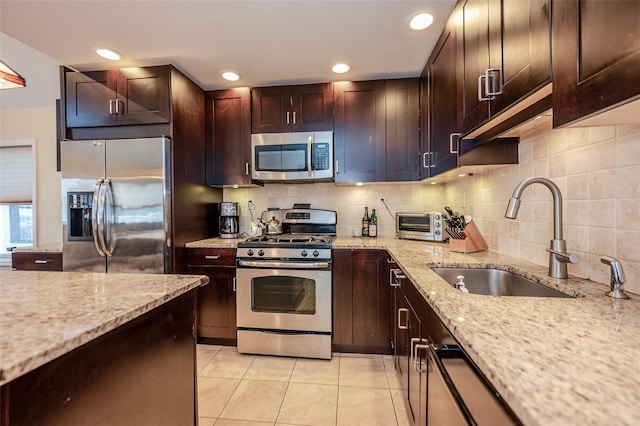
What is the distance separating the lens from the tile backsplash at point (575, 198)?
955mm

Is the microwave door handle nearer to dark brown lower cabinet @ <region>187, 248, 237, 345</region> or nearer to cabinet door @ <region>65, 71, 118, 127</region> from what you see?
dark brown lower cabinet @ <region>187, 248, 237, 345</region>

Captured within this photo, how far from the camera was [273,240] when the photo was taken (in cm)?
244

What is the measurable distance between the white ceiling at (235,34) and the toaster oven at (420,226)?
1.26 m

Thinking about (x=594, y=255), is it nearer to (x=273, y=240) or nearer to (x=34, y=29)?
(x=273, y=240)

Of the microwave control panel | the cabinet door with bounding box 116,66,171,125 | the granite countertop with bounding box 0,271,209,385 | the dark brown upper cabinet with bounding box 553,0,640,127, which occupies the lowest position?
the granite countertop with bounding box 0,271,209,385

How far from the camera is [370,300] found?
7.45ft

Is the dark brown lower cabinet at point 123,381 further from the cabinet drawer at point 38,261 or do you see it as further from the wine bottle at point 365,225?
the cabinet drawer at point 38,261

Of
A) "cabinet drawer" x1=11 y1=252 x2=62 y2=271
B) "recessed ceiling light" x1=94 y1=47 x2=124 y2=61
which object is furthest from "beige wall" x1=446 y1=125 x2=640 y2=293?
"cabinet drawer" x1=11 y1=252 x2=62 y2=271

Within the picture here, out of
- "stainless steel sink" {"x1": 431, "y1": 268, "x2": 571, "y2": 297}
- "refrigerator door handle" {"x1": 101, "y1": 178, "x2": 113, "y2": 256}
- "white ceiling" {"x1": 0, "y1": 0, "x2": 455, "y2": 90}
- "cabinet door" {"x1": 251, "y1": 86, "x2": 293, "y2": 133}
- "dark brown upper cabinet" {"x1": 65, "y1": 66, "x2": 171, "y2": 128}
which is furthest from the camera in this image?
"cabinet door" {"x1": 251, "y1": 86, "x2": 293, "y2": 133}

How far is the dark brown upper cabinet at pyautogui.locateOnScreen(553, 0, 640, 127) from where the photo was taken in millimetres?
572

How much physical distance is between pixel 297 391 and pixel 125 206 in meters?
1.89

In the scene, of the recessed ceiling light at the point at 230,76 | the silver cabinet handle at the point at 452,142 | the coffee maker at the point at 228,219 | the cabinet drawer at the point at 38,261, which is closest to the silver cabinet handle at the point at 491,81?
the silver cabinet handle at the point at 452,142

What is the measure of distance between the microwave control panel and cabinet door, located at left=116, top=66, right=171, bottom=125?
1245 mm

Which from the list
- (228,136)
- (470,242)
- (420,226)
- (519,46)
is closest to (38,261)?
(228,136)
